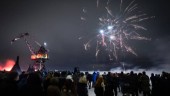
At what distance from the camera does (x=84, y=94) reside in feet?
45.6

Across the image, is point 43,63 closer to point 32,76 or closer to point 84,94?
point 84,94

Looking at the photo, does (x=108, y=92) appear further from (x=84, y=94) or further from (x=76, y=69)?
(x=76, y=69)

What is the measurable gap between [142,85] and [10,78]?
494 inches

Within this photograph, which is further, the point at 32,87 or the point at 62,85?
the point at 62,85

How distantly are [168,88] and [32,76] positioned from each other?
6.07 m

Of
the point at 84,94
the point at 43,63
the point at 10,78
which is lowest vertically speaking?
the point at 84,94

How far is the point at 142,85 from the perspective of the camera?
57.6 ft

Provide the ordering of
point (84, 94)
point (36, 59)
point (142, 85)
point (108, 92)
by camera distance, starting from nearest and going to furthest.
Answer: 1. point (108, 92)
2. point (84, 94)
3. point (142, 85)
4. point (36, 59)

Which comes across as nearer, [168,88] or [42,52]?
[168,88]

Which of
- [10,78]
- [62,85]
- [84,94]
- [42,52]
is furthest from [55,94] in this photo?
[42,52]

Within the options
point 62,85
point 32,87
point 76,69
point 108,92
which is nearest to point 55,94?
point 32,87

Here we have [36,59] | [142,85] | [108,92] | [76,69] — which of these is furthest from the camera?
[36,59]

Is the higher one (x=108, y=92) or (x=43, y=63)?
(x=43, y=63)

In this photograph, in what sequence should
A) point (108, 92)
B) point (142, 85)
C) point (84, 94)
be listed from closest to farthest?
point (108, 92) < point (84, 94) < point (142, 85)
